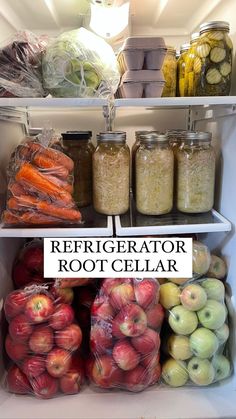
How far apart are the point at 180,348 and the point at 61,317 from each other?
0.34 meters

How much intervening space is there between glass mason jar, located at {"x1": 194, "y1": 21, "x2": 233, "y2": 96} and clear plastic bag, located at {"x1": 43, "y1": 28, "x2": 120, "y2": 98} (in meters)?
0.23

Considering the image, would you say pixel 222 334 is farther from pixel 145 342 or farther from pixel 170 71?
pixel 170 71

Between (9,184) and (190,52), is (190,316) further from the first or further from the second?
(190,52)

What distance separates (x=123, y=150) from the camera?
945mm

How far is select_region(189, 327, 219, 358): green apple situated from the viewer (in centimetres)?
92

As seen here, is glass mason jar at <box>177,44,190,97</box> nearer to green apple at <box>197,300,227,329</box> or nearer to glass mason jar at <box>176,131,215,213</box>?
glass mason jar at <box>176,131,215,213</box>

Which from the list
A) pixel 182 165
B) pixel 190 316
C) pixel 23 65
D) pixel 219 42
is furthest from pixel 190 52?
pixel 190 316

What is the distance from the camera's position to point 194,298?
3.05 ft

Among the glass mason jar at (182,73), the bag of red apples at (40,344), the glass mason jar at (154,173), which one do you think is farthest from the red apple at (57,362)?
the glass mason jar at (182,73)

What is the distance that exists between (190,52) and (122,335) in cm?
80

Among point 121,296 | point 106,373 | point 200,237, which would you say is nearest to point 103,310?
point 121,296

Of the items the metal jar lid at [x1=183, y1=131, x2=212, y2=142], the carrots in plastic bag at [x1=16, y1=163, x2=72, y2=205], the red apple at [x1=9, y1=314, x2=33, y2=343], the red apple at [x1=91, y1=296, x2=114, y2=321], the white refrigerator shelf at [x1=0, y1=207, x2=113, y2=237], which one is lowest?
the red apple at [x1=9, y1=314, x2=33, y2=343]

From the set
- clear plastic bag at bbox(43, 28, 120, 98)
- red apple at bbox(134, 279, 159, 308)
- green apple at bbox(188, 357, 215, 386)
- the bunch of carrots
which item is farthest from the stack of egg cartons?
green apple at bbox(188, 357, 215, 386)

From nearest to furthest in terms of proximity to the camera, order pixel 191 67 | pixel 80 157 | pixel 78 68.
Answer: pixel 78 68
pixel 191 67
pixel 80 157
